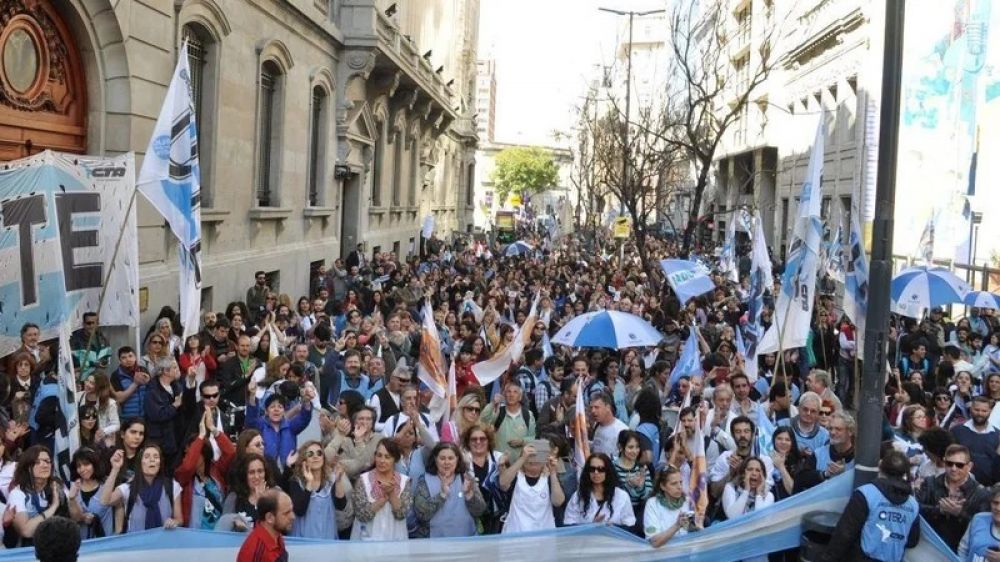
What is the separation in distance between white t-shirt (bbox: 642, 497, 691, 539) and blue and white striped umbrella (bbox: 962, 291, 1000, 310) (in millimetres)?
9917

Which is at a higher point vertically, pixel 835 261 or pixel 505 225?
pixel 835 261

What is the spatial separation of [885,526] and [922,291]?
9.17 m

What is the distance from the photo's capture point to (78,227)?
9.67 metres

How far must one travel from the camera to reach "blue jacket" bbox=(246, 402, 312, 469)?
7.76m

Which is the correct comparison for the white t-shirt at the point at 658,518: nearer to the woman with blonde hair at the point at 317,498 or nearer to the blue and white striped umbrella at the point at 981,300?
the woman with blonde hair at the point at 317,498

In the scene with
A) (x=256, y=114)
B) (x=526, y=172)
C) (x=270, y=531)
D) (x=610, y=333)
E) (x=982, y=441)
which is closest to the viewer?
(x=270, y=531)

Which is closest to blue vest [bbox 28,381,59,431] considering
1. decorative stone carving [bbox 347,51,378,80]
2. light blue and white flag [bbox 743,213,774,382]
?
light blue and white flag [bbox 743,213,774,382]

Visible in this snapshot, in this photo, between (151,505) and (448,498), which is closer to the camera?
(151,505)

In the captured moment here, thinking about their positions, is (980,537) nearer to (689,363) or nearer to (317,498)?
(317,498)

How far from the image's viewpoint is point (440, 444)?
265 inches

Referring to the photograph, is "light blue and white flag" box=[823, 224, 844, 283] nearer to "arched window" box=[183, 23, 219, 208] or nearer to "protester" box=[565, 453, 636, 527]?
"arched window" box=[183, 23, 219, 208]

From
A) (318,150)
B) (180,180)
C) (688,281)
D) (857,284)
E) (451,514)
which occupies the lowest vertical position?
(451,514)

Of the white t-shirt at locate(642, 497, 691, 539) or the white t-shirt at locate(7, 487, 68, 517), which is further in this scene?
the white t-shirt at locate(642, 497, 691, 539)

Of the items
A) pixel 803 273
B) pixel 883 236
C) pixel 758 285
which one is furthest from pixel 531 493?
pixel 758 285
